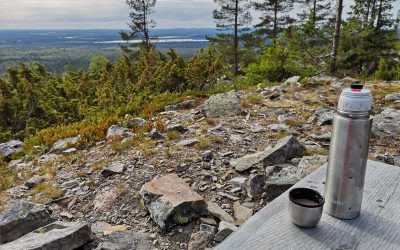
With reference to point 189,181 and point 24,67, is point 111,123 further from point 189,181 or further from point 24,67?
point 24,67

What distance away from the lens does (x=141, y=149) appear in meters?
5.65

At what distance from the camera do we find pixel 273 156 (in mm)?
4562

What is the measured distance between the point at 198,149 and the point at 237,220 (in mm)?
2031

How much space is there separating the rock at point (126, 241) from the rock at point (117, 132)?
368 cm

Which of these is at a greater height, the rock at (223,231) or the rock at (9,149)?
the rock at (223,231)

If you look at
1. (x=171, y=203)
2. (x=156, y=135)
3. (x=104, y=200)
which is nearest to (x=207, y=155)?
(x=156, y=135)

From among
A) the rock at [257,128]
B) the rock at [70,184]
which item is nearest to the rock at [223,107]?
the rock at [257,128]

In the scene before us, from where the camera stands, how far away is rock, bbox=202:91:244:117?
7.43m

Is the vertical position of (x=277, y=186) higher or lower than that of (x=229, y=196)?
higher

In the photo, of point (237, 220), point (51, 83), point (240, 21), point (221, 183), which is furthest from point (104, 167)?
point (240, 21)

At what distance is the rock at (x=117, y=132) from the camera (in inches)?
263

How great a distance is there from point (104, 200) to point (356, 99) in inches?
135

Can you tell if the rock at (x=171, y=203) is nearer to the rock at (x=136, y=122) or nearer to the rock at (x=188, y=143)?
the rock at (x=188, y=143)

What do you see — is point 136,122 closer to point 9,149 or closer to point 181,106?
point 181,106
